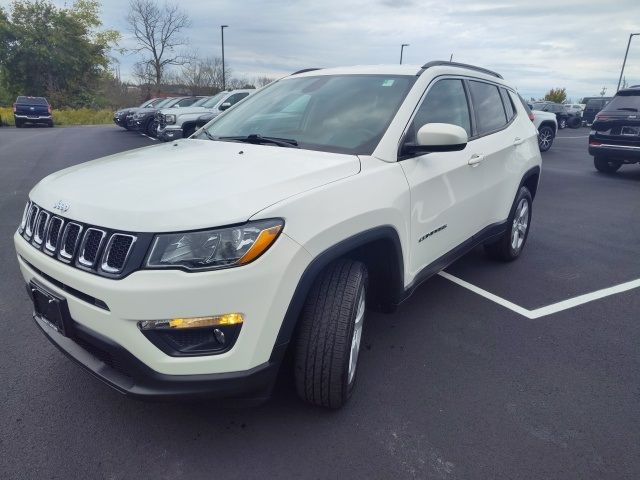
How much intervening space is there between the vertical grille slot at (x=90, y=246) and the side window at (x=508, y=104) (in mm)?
3806

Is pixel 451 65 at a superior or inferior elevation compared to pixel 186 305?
superior

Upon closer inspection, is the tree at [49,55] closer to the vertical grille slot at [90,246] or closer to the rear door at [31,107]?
the rear door at [31,107]

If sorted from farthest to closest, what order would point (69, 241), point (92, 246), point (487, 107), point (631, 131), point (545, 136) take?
1. point (545, 136)
2. point (631, 131)
3. point (487, 107)
4. point (69, 241)
5. point (92, 246)

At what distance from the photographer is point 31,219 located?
244 centimetres

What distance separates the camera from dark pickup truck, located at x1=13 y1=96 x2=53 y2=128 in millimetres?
27469

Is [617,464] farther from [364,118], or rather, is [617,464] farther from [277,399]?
[364,118]

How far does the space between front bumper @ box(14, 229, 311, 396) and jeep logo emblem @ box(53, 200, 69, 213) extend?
0.82ft

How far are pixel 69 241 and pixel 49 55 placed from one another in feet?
152

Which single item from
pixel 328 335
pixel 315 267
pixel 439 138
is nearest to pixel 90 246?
pixel 315 267

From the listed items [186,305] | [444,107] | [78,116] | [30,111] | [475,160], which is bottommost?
[78,116]

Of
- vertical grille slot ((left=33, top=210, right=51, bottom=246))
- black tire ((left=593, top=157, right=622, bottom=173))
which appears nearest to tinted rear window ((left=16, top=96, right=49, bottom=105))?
black tire ((left=593, top=157, right=622, bottom=173))

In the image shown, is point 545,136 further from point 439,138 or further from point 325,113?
point 439,138

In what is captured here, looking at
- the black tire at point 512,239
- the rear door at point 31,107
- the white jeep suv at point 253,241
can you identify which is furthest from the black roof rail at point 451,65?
the rear door at point 31,107

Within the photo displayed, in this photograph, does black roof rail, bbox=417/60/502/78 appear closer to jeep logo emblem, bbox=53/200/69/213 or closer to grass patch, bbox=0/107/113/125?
jeep logo emblem, bbox=53/200/69/213
